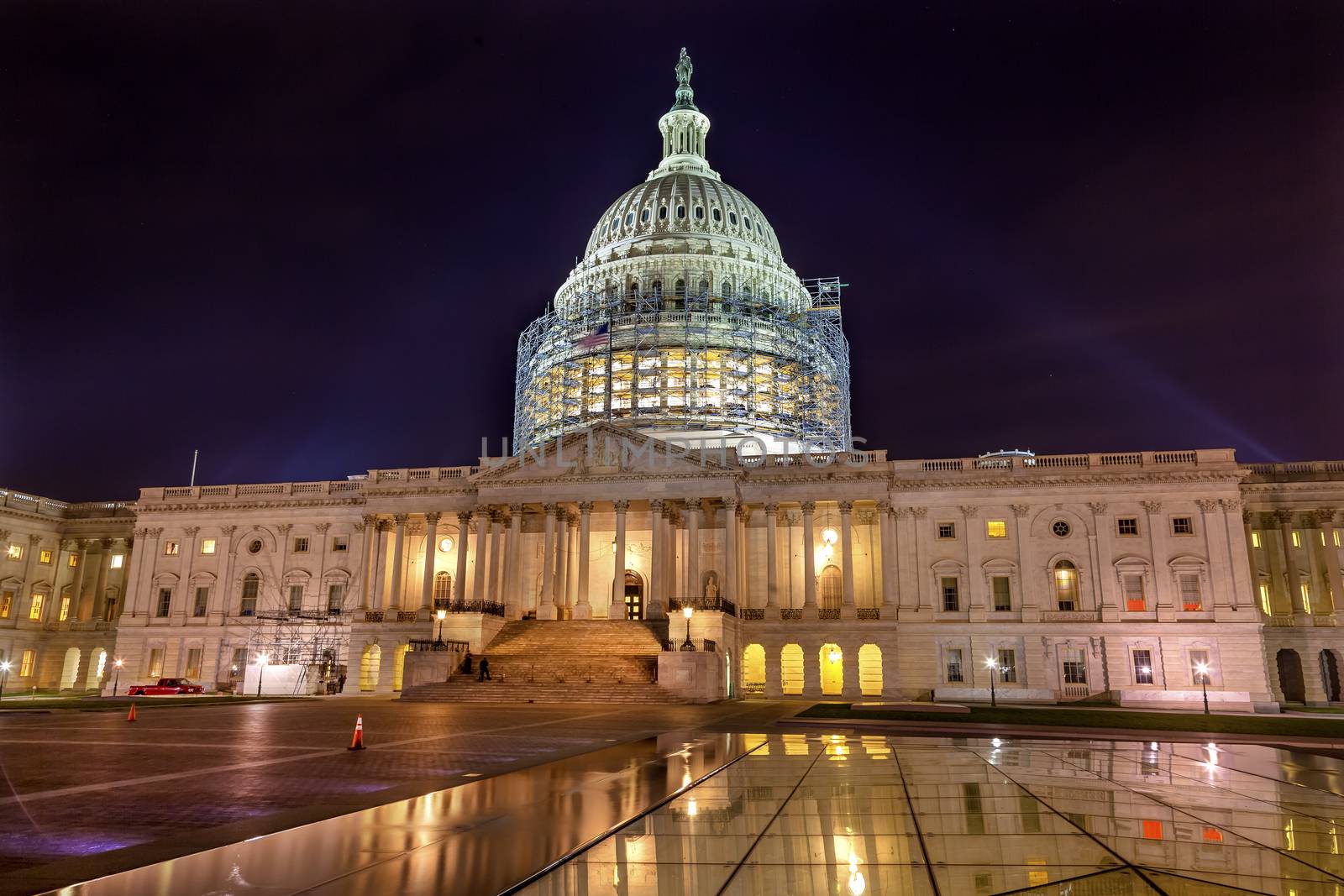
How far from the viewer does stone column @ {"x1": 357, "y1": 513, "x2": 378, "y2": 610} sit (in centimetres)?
6519

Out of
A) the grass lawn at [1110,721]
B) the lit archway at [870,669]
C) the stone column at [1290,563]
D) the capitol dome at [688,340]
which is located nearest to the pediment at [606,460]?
the capitol dome at [688,340]

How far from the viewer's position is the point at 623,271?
89000mm

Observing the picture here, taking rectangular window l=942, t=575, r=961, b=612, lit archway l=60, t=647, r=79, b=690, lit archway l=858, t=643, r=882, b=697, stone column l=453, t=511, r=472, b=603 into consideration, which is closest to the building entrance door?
stone column l=453, t=511, r=472, b=603

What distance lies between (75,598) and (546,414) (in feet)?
133

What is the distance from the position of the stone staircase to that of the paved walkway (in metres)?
10.8

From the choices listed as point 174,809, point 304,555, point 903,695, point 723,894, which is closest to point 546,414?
point 304,555

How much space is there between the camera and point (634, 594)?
6756 cm

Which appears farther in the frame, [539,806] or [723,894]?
[539,806]

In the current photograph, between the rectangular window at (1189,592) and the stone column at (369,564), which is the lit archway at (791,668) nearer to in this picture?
the rectangular window at (1189,592)

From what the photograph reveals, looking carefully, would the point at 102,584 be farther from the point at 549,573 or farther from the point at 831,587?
the point at 831,587

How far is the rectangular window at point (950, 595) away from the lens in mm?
60406

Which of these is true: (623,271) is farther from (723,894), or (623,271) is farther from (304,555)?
(723,894)

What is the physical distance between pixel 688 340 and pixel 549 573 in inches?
1059

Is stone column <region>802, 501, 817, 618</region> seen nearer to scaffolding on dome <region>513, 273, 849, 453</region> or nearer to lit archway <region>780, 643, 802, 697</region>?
lit archway <region>780, 643, 802, 697</region>
